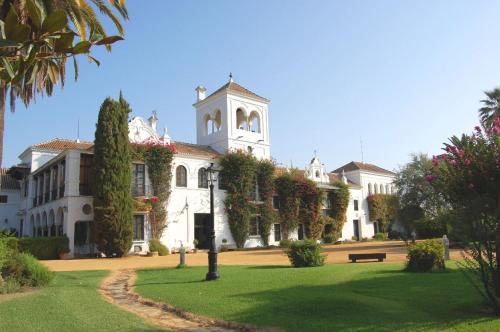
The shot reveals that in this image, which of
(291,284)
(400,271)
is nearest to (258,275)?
(291,284)

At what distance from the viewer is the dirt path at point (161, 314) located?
25.7 ft

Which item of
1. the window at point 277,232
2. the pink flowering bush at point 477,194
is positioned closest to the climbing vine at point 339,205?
the window at point 277,232

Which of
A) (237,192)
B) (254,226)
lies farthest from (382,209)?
(237,192)

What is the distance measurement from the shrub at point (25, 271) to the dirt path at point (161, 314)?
1691 mm

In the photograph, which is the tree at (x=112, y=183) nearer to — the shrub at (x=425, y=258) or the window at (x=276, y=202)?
the window at (x=276, y=202)

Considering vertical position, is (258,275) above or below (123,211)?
below

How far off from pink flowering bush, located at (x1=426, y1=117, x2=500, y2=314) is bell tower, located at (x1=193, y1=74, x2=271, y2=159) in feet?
97.1

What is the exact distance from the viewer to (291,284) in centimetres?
1198

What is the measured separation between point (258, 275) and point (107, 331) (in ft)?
24.4

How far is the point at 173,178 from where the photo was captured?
33500 millimetres

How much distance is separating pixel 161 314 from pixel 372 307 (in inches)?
170

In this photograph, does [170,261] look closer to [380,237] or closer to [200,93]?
[200,93]

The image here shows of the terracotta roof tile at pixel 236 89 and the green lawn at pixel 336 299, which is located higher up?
the terracotta roof tile at pixel 236 89

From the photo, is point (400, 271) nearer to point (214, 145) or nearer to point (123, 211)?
point (123, 211)
